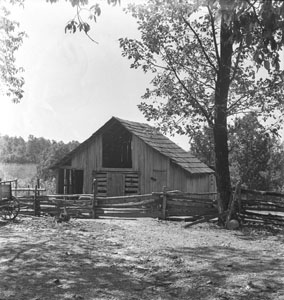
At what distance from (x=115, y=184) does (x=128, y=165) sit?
5.01 ft

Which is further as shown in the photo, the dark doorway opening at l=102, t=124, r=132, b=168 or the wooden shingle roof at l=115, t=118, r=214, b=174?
the dark doorway opening at l=102, t=124, r=132, b=168

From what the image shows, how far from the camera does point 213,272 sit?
6789 millimetres

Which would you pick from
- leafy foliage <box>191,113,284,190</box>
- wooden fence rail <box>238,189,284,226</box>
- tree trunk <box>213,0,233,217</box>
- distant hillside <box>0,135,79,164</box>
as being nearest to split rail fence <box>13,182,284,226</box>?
wooden fence rail <box>238,189,284,226</box>

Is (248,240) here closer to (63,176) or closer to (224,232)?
(224,232)

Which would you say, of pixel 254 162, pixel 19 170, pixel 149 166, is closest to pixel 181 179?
pixel 149 166

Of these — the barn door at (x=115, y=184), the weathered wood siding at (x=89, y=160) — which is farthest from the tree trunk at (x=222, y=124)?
the weathered wood siding at (x=89, y=160)

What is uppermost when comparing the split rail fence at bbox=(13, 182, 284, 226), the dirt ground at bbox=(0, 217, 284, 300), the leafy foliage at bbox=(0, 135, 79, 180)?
the leafy foliage at bbox=(0, 135, 79, 180)

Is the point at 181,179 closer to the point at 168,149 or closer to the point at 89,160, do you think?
the point at 168,149

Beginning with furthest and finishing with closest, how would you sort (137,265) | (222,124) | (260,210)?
(222,124) → (260,210) → (137,265)

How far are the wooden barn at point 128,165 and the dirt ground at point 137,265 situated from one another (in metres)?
14.1

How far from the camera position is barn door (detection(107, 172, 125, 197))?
1077 inches

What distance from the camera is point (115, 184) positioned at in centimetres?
2750

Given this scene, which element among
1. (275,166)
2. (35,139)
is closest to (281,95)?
(275,166)

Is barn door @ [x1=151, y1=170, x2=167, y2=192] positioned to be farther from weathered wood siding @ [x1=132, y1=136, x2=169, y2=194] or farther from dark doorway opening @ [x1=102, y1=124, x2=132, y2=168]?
dark doorway opening @ [x1=102, y1=124, x2=132, y2=168]
